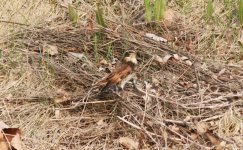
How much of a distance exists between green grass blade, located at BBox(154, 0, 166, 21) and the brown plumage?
45 cm

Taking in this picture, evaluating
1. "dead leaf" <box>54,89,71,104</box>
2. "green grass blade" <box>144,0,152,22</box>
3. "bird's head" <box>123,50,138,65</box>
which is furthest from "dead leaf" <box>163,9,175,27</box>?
"dead leaf" <box>54,89,71,104</box>

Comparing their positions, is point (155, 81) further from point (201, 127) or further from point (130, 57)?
point (201, 127)

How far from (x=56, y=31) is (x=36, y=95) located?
Answer: 55 centimetres

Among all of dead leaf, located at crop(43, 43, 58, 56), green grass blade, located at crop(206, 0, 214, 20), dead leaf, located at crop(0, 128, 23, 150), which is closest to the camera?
dead leaf, located at crop(0, 128, 23, 150)

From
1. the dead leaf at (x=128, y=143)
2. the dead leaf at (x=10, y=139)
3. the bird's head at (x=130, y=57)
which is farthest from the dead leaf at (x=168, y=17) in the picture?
the dead leaf at (x=10, y=139)

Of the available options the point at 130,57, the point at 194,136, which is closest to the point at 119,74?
the point at 130,57

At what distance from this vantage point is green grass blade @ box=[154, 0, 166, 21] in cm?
239

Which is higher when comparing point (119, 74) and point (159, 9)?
point (159, 9)

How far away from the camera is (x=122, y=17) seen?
2.63 meters

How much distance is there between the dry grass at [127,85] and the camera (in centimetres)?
186

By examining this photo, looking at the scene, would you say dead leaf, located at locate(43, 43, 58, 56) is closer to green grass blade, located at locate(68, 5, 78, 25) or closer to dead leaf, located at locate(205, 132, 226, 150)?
green grass blade, located at locate(68, 5, 78, 25)

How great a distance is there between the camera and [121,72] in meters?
1.96

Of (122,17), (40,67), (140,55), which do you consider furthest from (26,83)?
(122,17)

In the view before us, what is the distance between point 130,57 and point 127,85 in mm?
154
